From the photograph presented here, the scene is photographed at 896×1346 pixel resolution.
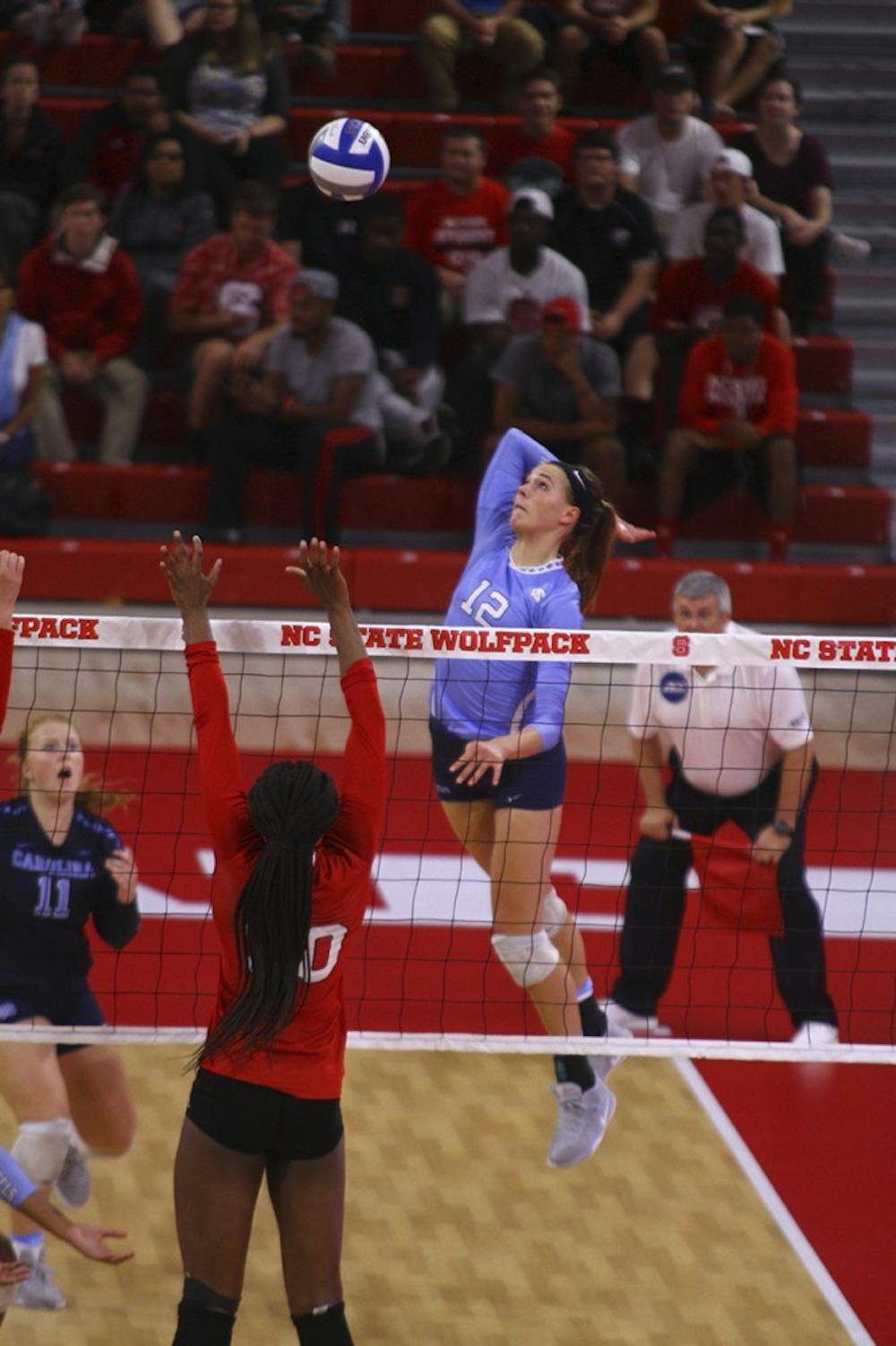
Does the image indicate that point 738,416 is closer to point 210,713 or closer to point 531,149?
point 531,149

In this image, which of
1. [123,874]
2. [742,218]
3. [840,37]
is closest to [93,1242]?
[123,874]

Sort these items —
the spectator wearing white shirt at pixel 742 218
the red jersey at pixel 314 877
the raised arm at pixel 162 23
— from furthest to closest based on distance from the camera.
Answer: the raised arm at pixel 162 23 → the spectator wearing white shirt at pixel 742 218 → the red jersey at pixel 314 877

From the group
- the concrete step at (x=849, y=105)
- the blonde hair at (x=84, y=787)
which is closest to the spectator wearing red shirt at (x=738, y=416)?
the concrete step at (x=849, y=105)

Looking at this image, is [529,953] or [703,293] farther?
[703,293]

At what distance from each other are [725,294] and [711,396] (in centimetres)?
87

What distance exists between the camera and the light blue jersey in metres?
6.13

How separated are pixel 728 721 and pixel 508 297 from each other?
5.19 meters

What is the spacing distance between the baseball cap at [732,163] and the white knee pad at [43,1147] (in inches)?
330

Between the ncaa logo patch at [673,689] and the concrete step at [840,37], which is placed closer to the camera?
the ncaa logo patch at [673,689]

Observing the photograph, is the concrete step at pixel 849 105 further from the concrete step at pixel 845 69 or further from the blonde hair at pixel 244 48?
the blonde hair at pixel 244 48

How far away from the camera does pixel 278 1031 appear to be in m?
4.43

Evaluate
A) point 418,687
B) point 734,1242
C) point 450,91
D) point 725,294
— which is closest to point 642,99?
point 450,91

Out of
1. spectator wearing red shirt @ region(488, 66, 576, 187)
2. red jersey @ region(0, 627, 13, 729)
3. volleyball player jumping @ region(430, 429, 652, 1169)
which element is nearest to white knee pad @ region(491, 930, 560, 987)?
volleyball player jumping @ region(430, 429, 652, 1169)

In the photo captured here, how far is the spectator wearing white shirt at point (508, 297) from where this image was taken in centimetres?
1197
